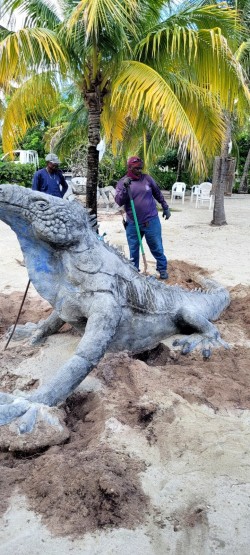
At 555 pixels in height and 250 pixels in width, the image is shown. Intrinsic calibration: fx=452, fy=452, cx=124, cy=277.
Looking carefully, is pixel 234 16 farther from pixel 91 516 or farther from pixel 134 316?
pixel 91 516

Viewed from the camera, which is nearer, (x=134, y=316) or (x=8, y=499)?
(x=8, y=499)

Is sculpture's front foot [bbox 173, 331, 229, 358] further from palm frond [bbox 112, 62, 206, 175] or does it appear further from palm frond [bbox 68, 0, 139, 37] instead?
palm frond [bbox 68, 0, 139, 37]

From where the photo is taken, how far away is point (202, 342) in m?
4.15

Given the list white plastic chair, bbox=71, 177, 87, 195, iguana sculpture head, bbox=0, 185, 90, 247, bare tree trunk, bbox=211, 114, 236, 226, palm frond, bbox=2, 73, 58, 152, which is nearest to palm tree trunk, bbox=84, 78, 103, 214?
palm frond, bbox=2, 73, 58, 152

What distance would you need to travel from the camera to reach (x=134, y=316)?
12.3 ft

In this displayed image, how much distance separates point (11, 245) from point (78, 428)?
25.0 feet

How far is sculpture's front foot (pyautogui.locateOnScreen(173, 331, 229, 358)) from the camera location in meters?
4.04

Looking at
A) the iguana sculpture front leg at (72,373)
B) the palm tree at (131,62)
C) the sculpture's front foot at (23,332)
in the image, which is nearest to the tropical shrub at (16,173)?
the palm tree at (131,62)

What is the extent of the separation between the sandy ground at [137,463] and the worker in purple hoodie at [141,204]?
115 inches

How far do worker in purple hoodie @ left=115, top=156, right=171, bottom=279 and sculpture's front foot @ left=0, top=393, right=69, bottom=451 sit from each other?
4280 mm

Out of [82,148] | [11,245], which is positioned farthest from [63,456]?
[82,148]

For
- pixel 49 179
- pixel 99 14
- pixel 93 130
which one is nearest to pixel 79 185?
pixel 93 130

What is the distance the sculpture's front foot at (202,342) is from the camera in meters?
4.04

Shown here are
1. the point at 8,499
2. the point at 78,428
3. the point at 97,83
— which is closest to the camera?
the point at 8,499
